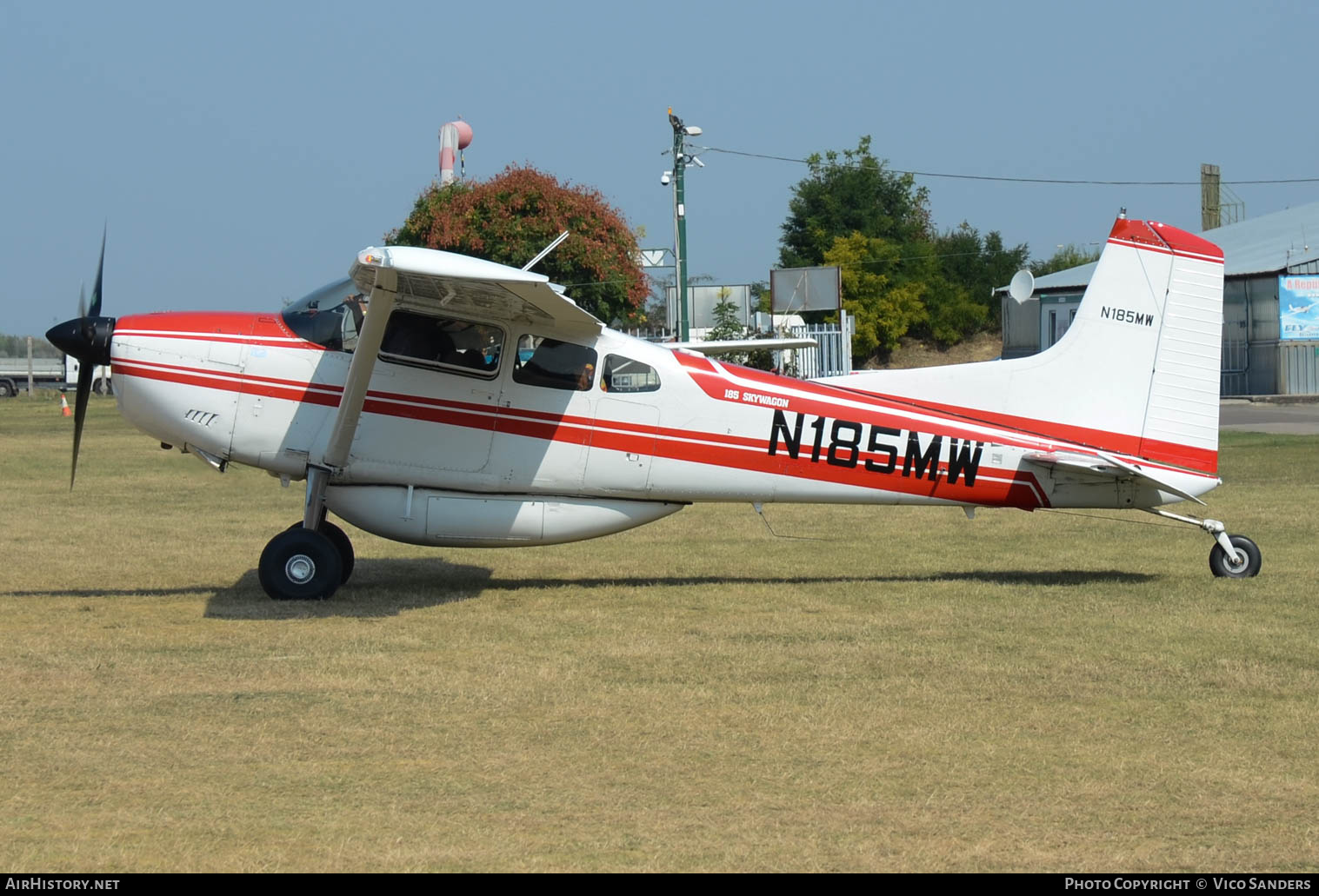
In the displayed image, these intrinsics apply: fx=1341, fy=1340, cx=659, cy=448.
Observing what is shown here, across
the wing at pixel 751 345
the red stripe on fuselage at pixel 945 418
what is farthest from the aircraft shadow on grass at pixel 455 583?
the wing at pixel 751 345

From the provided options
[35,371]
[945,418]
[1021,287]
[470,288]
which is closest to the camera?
[470,288]

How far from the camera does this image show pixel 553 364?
10789 millimetres

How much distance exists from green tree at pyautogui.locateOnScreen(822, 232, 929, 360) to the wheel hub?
58.8 metres

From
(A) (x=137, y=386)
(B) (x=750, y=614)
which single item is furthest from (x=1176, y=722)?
(A) (x=137, y=386)

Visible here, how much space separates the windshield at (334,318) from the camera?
10.7m

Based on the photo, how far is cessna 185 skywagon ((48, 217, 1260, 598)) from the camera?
34.6 ft

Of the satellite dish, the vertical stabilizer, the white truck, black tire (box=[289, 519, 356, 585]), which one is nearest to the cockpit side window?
black tire (box=[289, 519, 356, 585])

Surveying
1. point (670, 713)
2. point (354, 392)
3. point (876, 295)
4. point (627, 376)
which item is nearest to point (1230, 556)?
point (627, 376)

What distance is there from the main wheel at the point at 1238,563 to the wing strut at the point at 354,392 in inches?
275

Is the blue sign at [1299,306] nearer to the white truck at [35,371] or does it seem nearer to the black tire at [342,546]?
the black tire at [342,546]

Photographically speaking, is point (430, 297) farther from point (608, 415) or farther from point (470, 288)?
point (608, 415)

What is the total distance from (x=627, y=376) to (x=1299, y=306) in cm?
4372

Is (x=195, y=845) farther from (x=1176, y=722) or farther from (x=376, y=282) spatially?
(x=376, y=282)

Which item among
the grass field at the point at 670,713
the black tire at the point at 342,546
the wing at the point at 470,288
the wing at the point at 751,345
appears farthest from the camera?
the wing at the point at 751,345
